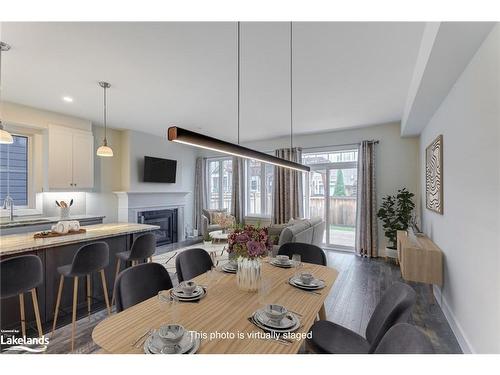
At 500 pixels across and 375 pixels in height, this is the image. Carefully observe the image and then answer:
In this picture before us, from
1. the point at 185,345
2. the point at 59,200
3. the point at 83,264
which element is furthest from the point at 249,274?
the point at 59,200

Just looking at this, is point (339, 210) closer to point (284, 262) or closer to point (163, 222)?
point (284, 262)

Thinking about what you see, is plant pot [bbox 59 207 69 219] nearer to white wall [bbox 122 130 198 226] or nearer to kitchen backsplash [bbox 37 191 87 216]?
kitchen backsplash [bbox 37 191 87 216]

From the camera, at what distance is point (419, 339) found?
2.97 feet

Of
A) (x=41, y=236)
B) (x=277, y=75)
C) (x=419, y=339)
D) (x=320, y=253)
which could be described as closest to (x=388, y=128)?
(x=277, y=75)

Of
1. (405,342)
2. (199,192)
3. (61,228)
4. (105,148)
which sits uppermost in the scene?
(105,148)

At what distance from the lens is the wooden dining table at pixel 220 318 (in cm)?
106

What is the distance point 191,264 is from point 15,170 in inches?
156

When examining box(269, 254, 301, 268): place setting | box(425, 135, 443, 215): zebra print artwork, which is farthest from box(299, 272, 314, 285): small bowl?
box(425, 135, 443, 215): zebra print artwork

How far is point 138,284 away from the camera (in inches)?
63.7

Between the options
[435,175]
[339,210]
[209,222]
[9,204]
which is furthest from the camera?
[209,222]

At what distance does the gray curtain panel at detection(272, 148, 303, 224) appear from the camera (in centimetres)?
559

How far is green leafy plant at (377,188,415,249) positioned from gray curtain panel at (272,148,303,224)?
1733mm

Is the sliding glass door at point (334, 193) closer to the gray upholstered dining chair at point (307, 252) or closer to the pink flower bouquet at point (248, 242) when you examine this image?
the gray upholstered dining chair at point (307, 252)
